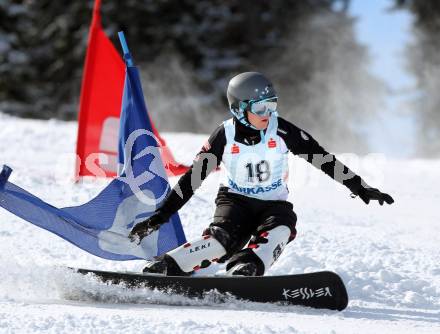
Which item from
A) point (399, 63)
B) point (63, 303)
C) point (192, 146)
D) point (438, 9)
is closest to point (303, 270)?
point (63, 303)

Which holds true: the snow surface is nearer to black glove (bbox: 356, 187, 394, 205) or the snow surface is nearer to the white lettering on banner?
the white lettering on banner

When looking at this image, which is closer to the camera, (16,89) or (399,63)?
(16,89)

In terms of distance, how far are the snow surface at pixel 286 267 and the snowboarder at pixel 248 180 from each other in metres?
0.48

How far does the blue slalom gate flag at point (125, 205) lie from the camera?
4.50 metres

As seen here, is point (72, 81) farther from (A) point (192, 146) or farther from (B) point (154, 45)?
(A) point (192, 146)

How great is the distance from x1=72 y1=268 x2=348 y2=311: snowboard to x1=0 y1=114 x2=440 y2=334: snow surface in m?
0.05

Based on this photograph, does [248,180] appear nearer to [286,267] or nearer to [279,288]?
[279,288]

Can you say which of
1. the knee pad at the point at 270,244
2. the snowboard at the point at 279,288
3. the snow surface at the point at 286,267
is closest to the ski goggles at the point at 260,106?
the knee pad at the point at 270,244

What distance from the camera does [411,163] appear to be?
1161cm

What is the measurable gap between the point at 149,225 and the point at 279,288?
90cm

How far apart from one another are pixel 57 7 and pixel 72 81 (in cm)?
233

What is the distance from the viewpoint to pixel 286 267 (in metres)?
5.53

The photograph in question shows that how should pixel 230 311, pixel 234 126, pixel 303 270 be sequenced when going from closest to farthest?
pixel 230 311 → pixel 234 126 → pixel 303 270

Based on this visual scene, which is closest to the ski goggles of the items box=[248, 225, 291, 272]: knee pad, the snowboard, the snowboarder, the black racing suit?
the snowboarder
